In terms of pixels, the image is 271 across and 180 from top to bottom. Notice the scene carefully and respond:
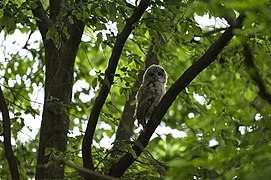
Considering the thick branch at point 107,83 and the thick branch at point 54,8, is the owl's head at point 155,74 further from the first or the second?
the thick branch at point 107,83

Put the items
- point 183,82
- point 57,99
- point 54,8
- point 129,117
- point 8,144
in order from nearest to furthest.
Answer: point 183,82 → point 8,144 → point 57,99 → point 54,8 → point 129,117

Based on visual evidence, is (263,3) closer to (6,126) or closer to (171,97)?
(171,97)

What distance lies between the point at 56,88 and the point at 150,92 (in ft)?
4.68

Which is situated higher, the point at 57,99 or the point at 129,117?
the point at 129,117

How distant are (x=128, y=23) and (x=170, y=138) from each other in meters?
1.91

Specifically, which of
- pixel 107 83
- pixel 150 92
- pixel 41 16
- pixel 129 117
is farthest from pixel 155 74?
pixel 107 83

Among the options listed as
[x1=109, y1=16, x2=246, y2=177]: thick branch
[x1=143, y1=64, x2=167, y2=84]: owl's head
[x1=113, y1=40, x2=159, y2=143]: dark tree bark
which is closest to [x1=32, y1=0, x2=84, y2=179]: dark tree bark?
[x1=109, y1=16, x2=246, y2=177]: thick branch

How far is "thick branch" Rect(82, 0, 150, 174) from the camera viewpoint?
5.72 m

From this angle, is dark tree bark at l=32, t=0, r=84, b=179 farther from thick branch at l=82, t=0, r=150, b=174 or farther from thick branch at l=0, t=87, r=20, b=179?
thick branch at l=82, t=0, r=150, b=174

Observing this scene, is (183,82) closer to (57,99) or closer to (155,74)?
(57,99)

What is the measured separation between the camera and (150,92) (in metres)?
7.82

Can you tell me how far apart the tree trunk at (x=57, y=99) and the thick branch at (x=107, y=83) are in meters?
0.68

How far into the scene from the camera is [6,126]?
6301 mm

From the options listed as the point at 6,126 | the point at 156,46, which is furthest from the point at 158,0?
the point at 6,126
